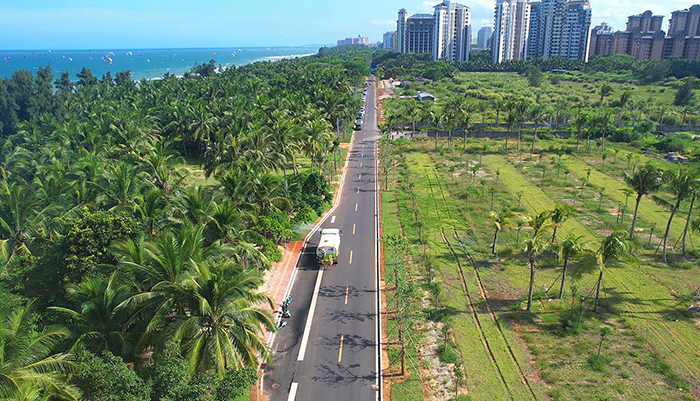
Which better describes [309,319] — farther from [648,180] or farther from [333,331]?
[648,180]

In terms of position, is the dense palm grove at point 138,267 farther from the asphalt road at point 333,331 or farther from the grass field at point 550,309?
the grass field at point 550,309

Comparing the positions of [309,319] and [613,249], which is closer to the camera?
[613,249]

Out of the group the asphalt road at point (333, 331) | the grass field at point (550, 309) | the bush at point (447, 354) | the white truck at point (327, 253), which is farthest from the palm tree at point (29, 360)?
the white truck at point (327, 253)

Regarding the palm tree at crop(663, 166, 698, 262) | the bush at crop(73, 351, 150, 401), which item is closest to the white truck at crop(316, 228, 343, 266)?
the bush at crop(73, 351, 150, 401)

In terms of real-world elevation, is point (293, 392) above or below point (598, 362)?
below

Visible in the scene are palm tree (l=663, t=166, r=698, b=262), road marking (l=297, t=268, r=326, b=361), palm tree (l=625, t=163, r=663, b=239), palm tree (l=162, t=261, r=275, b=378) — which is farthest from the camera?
palm tree (l=625, t=163, r=663, b=239)

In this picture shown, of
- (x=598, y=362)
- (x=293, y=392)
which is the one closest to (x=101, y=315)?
(x=293, y=392)

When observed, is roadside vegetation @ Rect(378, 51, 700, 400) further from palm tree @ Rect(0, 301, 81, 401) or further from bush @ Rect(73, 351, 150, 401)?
palm tree @ Rect(0, 301, 81, 401)
